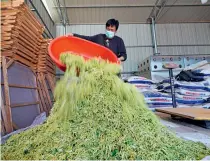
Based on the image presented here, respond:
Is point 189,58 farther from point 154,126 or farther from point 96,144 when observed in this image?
point 96,144

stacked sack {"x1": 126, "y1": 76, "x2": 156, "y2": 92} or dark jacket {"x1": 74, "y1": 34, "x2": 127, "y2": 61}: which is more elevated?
dark jacket {"x1": 74, "y1": 34, "x2": 127, "y2": 61}

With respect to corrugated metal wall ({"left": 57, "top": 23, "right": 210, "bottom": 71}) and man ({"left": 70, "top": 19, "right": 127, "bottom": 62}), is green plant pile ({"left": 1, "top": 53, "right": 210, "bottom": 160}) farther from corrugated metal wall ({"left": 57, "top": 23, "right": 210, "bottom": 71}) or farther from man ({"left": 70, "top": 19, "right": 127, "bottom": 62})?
corrugated metal wall ({"left": 57, "top": 23, "right": 210, "bottom": 71})

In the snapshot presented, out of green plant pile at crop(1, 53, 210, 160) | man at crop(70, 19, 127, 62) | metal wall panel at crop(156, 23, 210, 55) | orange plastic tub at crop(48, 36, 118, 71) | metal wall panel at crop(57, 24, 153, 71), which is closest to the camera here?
green plant pile at crop(1, 53, 210, 160)

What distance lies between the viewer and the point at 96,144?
1.04 meters

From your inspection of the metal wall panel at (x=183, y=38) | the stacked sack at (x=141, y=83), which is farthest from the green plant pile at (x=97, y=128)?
the metal wall panel at (x=183, y=38)

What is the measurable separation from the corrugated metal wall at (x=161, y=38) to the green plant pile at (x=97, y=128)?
211 inches

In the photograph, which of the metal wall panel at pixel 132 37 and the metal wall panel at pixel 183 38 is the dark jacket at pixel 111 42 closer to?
the metal wall panel at pixel 132 37

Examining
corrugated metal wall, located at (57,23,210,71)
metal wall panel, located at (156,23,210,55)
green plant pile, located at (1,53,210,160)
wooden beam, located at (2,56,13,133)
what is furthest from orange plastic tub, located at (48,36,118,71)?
metal wall panel, located at (156,23,210,55)

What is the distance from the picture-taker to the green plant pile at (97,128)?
1.00 meters

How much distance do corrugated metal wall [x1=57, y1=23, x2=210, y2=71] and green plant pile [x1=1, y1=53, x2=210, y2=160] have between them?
5353 millimetres

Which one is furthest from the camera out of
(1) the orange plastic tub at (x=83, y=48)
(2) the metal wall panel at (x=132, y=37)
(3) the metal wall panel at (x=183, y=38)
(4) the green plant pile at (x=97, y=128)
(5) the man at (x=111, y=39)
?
(3) the metal wall panel at (x=183, y=38)

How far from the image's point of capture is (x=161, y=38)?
684cm

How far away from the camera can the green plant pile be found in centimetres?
100

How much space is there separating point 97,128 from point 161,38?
6561 mm
